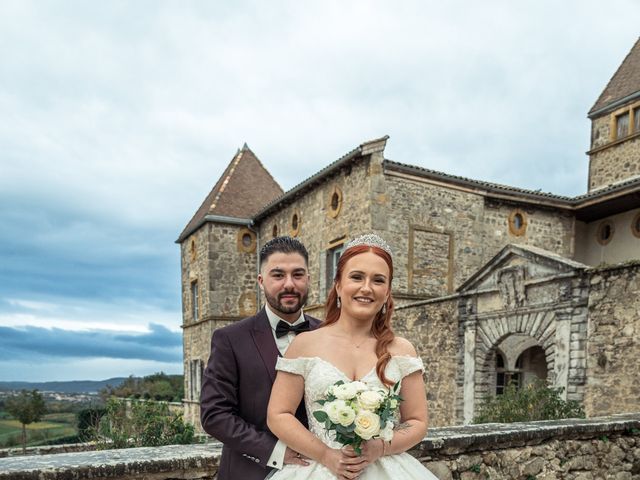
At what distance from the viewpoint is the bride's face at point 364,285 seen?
75.6 inches

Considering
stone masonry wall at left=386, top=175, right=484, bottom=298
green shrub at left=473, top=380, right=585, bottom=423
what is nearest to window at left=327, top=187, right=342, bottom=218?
stone masonry wall at left=386, top=175, right=484, bottom=298

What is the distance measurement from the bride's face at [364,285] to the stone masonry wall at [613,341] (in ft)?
23.2

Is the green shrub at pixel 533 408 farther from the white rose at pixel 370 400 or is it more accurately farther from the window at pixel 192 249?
the window at pixel 192 249

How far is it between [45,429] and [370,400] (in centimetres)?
2990

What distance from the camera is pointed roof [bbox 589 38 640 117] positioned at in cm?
1669

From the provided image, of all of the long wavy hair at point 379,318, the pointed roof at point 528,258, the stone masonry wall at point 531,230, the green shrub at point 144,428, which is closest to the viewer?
the long wavy hair at point 379,318

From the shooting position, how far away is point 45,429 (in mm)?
25859

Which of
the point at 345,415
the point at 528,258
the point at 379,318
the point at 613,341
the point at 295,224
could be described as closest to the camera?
the point at 345,415

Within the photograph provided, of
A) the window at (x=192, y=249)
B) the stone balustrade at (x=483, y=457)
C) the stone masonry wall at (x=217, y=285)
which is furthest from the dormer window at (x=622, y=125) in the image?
the window at (x=192, y=249)

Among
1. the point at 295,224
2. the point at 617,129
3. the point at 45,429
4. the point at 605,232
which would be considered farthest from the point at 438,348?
the point at 45,429

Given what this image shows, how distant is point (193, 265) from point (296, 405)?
744 inches

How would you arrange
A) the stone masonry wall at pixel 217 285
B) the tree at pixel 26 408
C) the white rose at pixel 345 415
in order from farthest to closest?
1. the tree at pixel 26 408
2. the stone masonry wall at pixel 217 285
3. the white rose at pixel 345 415

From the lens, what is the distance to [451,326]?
1090cm

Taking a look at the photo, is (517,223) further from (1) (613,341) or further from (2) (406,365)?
(2) (406,365)
